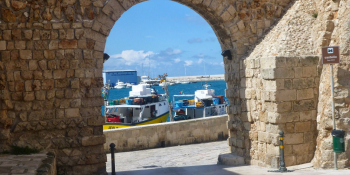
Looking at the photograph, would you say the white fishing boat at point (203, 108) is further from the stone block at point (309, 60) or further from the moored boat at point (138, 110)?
the stone block at point (309, 60)

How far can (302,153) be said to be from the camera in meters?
8.87

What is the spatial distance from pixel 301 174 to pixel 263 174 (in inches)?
31.3

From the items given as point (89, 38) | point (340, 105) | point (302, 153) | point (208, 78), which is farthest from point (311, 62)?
point (208, 78)

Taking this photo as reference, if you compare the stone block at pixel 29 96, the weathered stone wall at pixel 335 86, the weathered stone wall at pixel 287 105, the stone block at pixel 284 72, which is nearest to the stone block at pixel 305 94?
the weathered stone wall at pixel 287 105

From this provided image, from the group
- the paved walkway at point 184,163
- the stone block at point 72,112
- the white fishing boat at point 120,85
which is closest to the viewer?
the stone block at point 72,112

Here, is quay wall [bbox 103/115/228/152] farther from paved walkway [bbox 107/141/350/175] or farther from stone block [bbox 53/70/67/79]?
stone block [bbox 53/70/67/79]

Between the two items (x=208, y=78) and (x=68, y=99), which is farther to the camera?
(x=208, y=78)

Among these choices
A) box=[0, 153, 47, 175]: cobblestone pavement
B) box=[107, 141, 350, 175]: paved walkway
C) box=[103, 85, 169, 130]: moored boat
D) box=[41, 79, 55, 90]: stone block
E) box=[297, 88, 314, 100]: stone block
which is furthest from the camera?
box=[103, 85, 169, 130]: moored boat

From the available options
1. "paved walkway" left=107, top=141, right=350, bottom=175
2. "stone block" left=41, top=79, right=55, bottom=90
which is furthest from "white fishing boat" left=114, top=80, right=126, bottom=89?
"stone block" left=41, top=79, right=55, bottom=90

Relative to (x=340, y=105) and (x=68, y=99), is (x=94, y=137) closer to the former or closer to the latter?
(x=68, y=99)

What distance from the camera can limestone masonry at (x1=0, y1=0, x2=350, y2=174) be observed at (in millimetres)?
8039

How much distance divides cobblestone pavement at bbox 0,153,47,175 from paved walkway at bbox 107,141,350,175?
2805 mm

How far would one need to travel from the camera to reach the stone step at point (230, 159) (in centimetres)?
977

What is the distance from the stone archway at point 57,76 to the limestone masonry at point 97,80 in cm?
2
